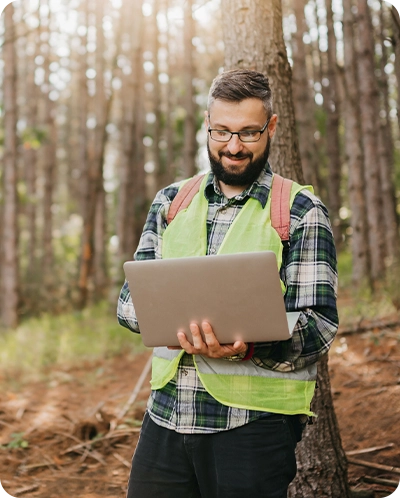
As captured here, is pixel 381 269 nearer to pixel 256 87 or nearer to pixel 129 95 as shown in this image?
pixel 129 95

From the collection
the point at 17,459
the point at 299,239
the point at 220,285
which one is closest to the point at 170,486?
the point at 220,285

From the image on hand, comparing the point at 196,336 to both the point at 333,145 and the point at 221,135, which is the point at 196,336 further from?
the point at 333,145

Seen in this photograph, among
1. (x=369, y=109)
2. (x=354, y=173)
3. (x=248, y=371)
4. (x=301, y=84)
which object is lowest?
(x=248, y=371)

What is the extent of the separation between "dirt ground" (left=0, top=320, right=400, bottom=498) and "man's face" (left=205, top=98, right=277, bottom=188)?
2586 millimetres

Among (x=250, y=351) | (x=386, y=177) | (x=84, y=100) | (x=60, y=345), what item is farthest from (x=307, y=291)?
(x=84, y=100)

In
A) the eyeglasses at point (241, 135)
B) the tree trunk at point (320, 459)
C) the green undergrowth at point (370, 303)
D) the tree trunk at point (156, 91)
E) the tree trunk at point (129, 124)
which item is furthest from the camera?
the tree trunk at point (156, 91)

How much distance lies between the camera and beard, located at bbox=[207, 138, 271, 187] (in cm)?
242

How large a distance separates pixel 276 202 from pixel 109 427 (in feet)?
12.6

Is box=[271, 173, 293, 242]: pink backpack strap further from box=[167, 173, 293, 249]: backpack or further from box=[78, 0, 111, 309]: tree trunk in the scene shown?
box=[78, 0, 111, 309]: tree trunk

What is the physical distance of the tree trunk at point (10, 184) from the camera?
40.8 ft

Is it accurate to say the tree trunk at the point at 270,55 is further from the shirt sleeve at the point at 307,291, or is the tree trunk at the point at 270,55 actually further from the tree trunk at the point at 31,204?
the tree trunk at the point at 31,204

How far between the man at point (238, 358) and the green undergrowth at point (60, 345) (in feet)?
21.2

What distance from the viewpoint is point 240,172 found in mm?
2424

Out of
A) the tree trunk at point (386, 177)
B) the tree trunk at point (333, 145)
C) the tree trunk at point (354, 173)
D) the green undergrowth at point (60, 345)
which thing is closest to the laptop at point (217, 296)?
the green undergrowth at point (60, 345)
